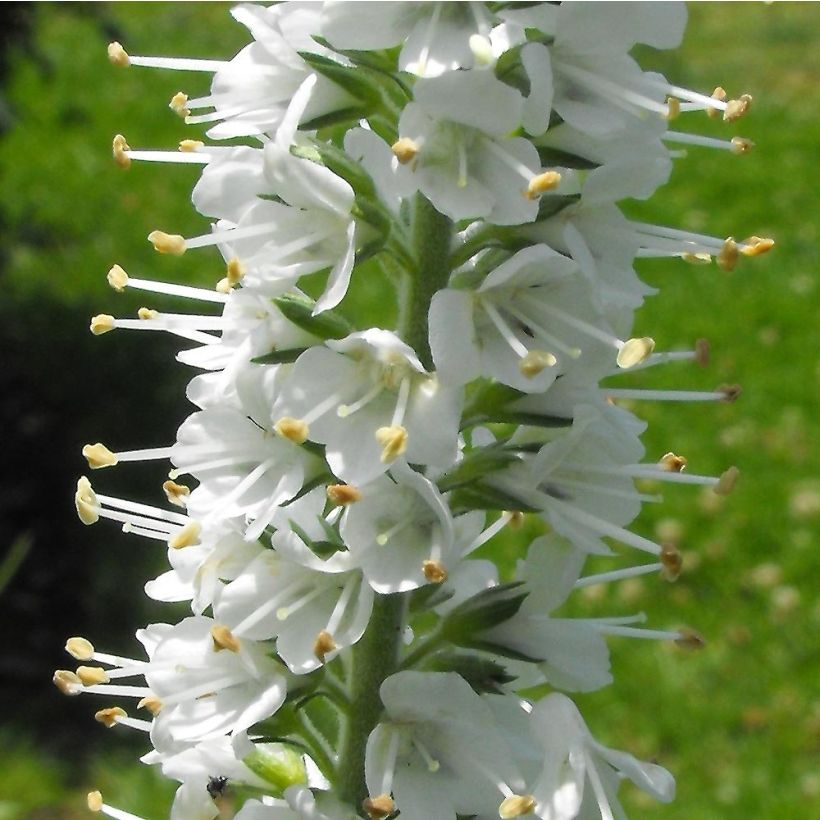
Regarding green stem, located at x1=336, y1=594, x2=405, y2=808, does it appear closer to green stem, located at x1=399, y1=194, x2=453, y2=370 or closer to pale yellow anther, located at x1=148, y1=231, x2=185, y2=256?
green stem, located at x1=399, y1=194, x2=453, y2=370

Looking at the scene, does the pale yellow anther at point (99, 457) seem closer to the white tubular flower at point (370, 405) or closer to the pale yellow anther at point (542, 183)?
the white tubular flower at point (370, 405)

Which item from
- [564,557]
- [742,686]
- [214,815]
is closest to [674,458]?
[564,557]

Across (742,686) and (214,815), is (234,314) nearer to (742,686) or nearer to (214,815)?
(214,815)

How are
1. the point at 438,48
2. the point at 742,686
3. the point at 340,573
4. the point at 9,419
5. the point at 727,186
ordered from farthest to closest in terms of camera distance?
the point at 727,186, the point at 9,419, the point at 742,686, the point at 340,573, the point at 438,48

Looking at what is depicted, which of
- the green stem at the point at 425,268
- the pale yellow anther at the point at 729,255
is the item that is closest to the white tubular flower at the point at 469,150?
the green stem at the point at 425,268

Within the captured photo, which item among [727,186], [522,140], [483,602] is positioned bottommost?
[727,186]
